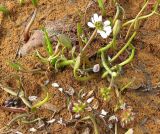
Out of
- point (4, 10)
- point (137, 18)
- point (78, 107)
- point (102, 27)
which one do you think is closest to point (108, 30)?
point (102, 27)

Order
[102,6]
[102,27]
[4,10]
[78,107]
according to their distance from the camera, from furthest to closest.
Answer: [4,10] → [102,6] → [102,27] → [78,107]

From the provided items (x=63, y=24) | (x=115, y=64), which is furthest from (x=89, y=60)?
(x=63, y=24)

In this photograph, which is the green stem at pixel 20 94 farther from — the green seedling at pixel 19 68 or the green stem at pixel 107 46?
the green stem at pixel 107 46

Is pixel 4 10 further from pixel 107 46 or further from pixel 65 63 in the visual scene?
pixel 107 46

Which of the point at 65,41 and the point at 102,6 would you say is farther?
the point at 102,6

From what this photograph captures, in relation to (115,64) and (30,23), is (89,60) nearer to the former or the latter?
(115,64)

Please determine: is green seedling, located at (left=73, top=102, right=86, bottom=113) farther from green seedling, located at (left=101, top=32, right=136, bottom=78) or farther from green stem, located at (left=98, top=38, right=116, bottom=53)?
green stem, located at (left=98, top=38, right=116, bottom=53)

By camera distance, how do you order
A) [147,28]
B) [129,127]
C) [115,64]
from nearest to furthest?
[129,127], [115,64], [147,28]

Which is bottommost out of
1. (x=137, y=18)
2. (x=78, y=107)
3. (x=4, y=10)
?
(x=78, y=107)

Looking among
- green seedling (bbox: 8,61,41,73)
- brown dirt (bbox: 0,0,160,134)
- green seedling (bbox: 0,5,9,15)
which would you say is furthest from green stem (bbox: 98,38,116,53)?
green seedling (bbox: 0,5,9,15)
